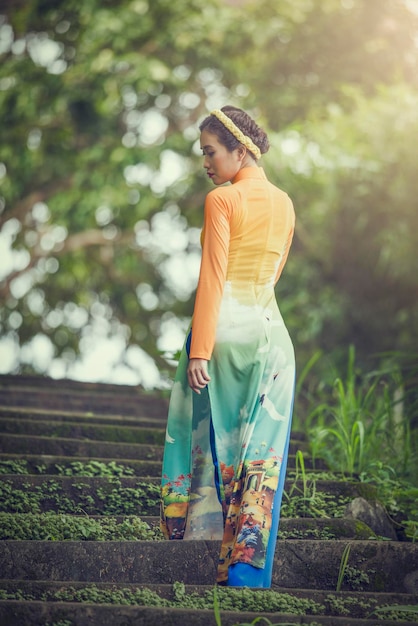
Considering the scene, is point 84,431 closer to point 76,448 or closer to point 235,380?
point 76,448

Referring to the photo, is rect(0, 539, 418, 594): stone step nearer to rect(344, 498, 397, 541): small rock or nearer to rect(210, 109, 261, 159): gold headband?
rect(344, 498, 397, 541): small rock

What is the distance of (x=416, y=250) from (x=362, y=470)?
9.68ft

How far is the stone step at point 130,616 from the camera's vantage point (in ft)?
8.41

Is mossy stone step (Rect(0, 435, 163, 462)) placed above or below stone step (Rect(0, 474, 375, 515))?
above

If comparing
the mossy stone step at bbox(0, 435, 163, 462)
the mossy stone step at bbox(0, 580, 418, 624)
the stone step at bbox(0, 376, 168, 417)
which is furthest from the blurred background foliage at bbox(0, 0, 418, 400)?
the mossy stone step at bbox(0, 580, 418, 624)

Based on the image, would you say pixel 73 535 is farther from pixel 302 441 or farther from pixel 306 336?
pixel 306 336

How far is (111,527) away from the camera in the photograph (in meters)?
3.46

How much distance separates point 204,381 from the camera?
127 inches

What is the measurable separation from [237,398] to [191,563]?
58cm

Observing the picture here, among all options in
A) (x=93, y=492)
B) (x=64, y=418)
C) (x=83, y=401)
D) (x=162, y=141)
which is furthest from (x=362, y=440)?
(x=162, y=141)

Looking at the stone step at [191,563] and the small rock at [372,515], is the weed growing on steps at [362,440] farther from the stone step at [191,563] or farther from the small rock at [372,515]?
the stone step at [191,563]

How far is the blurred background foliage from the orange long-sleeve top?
4478 millimetres

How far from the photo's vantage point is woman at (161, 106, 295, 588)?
3211mm

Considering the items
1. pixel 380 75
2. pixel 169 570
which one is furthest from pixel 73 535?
pixel 380 75
